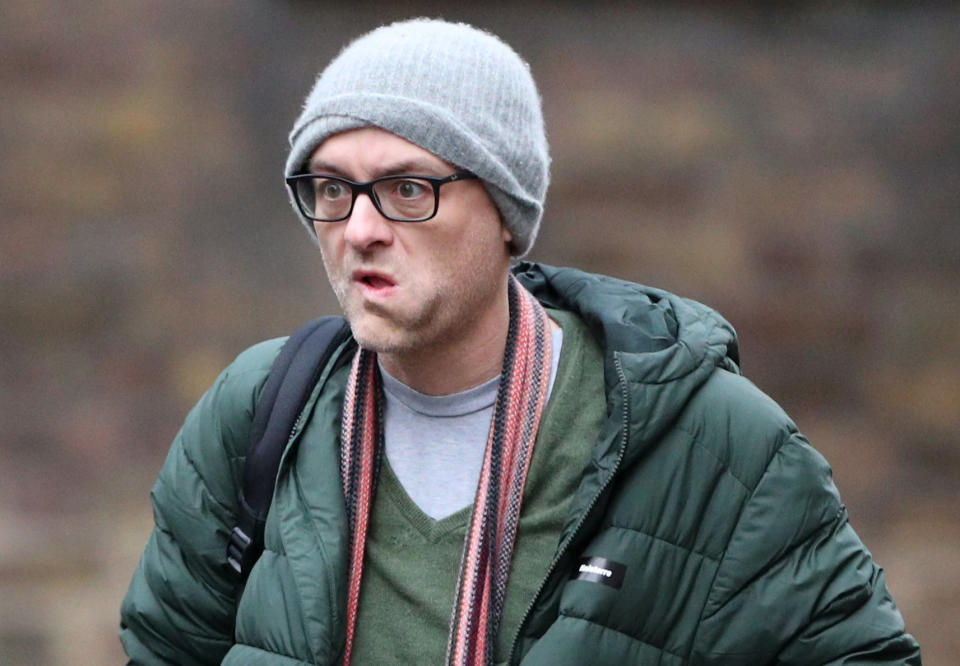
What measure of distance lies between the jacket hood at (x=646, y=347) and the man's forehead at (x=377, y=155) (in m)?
0.35

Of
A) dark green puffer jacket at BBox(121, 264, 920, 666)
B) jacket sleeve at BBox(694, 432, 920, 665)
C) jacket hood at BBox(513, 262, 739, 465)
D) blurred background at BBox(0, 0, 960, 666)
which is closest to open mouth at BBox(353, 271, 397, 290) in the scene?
dark green puffer jacket at BBox(121, 264, 920, 666)

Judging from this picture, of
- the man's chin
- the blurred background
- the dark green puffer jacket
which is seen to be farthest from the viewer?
the blurred background

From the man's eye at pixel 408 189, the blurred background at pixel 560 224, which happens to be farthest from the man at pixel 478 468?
the blurred background at pixel 560 224

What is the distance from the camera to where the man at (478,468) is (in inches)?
82.5

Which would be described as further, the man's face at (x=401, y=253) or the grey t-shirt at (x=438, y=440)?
the grey t-shirt at (x=438, y=440)

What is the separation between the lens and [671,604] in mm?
2086

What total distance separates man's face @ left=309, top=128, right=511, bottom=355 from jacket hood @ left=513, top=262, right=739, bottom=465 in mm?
204

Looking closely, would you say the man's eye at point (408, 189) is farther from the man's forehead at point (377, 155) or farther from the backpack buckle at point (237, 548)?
the backpack buckle at point (237, 548)

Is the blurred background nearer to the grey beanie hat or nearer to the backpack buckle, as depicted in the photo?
the grey beanie hat

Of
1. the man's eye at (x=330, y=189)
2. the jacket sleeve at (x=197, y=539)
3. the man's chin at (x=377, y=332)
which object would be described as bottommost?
the jacket sleeve at (x=197, y=539)

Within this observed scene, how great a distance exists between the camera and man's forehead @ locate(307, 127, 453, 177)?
6.99 ft

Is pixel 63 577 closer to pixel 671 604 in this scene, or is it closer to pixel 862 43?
pixel 862 43

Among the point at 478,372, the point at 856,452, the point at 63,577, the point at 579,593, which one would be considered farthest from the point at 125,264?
the point at 579,593

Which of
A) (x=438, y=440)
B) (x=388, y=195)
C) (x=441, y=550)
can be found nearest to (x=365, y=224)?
(x=388, y=195)
